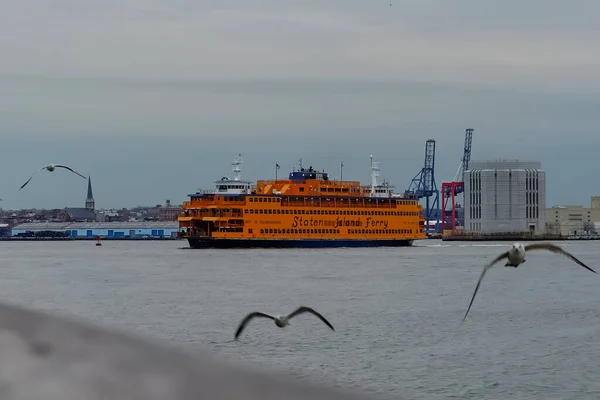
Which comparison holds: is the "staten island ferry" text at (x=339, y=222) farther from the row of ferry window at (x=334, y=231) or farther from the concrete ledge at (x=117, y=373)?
the concrete ledge at (x=117, y=373)

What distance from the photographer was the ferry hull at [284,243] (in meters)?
80.1

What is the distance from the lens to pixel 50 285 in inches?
1528

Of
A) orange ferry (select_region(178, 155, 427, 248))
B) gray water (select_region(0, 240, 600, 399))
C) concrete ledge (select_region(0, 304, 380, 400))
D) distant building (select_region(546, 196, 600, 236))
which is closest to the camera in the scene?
concrete ledge (select_region(0, 304, 380, 400))

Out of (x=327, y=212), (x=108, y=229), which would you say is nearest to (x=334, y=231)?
(x=327, y=212)

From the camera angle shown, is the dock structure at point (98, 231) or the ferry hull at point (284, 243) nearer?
the ferry hull at point (284, 243)

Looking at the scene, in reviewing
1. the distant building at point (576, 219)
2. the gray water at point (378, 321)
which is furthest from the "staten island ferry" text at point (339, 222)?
the distant building at point (576, 219)

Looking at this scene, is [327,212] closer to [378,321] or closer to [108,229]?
[378,321]

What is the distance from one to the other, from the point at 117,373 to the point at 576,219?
16824 centimetres

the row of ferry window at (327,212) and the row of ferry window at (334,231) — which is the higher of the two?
the row of ferry window at (327,212)

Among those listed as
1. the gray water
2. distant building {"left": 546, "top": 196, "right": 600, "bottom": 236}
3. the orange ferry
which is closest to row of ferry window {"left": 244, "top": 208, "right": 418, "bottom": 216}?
the orange ferry

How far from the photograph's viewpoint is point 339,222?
83875mm

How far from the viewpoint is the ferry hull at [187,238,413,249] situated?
80.1 meters

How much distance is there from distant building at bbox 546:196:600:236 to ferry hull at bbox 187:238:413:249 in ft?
245

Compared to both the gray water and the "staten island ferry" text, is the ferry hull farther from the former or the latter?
the gray water
